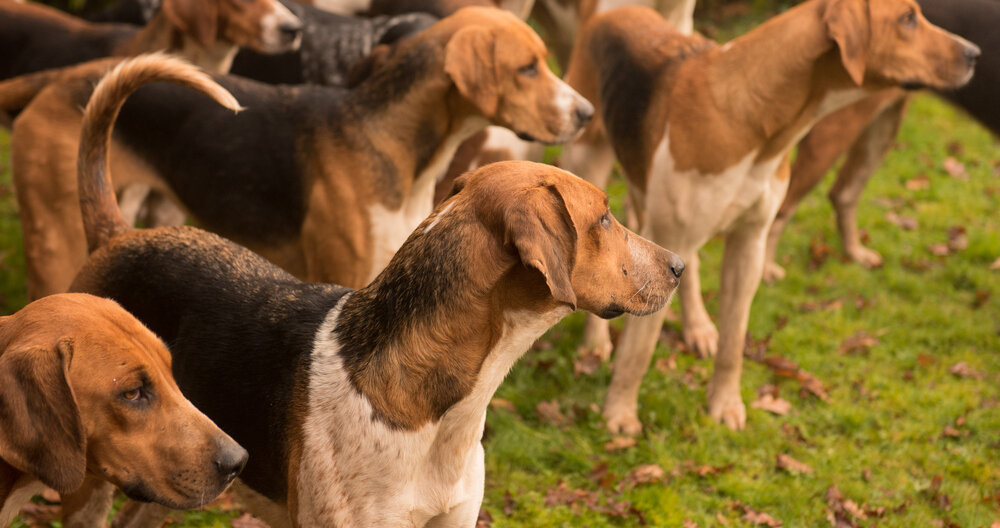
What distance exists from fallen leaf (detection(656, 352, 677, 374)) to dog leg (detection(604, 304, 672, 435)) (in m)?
0.64

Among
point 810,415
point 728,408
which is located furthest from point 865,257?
point 728,408

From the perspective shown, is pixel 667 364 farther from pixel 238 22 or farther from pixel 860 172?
pixel 238 22

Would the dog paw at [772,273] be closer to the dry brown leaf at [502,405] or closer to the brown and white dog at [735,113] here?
the brown and white dog at [735,113]

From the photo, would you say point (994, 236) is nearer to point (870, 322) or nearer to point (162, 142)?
point (870, 322)

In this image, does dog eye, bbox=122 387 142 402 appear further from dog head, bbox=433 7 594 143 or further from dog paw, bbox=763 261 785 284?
dog paw, bbox=763 261 785 284

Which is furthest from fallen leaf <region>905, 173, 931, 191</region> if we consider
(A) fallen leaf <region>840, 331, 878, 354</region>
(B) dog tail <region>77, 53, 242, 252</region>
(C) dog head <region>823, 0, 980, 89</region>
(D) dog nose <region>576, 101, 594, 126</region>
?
(B) dog tail <region>77, 53, 242, 252</region>

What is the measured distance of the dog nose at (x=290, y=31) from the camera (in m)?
6.36

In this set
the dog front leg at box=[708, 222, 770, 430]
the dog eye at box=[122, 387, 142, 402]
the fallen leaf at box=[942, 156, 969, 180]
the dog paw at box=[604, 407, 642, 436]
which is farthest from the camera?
the fallen leaf at box=[942, 156, 969, 180]

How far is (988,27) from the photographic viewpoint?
7.15m

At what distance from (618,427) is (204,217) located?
2596 millimetres

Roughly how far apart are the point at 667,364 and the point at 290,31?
10.4 feet

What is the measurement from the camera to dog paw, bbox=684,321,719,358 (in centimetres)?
703

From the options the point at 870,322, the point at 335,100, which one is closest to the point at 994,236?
the point at 870,322

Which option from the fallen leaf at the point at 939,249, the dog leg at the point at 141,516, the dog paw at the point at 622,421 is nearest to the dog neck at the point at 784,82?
the dog paw at the point at 622,421
